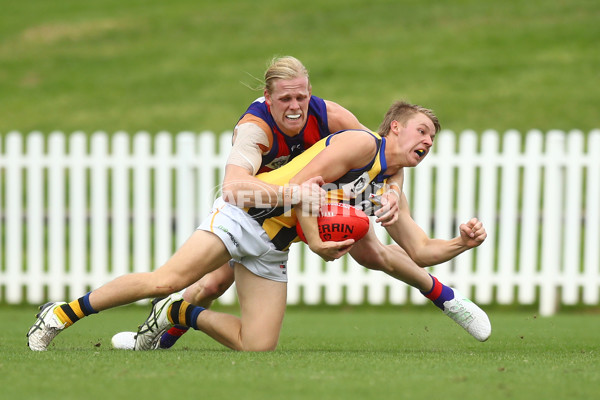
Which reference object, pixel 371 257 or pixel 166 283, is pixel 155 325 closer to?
pixel 166 283

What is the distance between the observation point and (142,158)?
351 inches

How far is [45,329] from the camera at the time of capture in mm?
4871

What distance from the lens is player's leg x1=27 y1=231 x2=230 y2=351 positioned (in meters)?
4.82

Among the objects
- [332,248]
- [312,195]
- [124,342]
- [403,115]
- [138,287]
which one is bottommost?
[124,342]

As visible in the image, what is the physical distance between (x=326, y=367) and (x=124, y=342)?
61.9 inches

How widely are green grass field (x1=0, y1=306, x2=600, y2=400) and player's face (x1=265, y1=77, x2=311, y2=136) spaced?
1315 mm

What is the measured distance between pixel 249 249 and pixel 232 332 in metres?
0.49

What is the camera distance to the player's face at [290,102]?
197 inches

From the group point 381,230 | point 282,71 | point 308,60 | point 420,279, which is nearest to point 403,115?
point 282,71

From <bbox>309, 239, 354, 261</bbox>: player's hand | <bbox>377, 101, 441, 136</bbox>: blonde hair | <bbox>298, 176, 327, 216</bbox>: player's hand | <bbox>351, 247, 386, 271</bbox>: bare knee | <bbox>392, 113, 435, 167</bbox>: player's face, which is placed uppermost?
<bbox>377, 101, 441, 136</bbox>: blonde hair

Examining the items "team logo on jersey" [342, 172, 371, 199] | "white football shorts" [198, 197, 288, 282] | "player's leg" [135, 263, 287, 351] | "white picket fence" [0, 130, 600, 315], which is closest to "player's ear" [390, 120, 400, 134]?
"team logo on jersey" [342, 172, 371, 199]

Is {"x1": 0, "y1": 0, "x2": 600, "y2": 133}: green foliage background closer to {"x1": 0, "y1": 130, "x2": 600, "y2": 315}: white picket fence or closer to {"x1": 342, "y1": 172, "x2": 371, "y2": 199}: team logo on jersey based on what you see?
{"x1": 0, "y1": 130, "x2": 600, "y2": 315}: white picket fence

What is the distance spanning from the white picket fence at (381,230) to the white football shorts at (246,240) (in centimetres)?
353

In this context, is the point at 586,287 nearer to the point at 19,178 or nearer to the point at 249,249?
the point at 249,249
